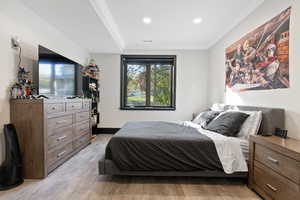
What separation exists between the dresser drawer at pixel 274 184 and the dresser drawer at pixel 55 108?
2.68 metres

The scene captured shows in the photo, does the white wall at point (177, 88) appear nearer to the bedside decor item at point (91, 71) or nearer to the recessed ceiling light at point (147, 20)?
the bedside decor item at point (91, 71)

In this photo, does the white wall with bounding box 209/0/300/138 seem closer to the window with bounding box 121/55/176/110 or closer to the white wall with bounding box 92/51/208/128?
the white wall with bounding box 92/51/208/128

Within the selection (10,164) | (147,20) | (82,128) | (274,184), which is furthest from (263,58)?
(10,164)

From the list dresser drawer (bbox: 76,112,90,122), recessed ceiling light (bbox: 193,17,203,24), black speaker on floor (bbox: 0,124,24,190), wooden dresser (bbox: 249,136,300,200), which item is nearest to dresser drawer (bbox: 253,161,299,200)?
wooden dresser (bbox: 249,136,300,200)

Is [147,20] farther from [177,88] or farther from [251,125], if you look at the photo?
[251,125]

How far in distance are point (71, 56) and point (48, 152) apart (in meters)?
2.30

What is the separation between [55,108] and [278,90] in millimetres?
3079

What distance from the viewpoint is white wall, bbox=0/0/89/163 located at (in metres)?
1.96

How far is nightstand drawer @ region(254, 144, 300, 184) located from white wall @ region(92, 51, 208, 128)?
2.85 meters

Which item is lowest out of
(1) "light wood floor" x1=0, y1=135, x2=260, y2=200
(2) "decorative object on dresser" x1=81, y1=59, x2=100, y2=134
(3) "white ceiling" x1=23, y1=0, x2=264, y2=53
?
(1) "light wood floor" x1=0, y1=135, x2=260, y2=200

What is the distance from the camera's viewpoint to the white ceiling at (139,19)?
94.9 inches

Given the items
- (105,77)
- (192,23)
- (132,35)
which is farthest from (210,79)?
(105,77)

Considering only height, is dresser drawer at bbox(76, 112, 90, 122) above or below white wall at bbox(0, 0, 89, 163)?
below

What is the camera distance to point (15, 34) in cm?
214
